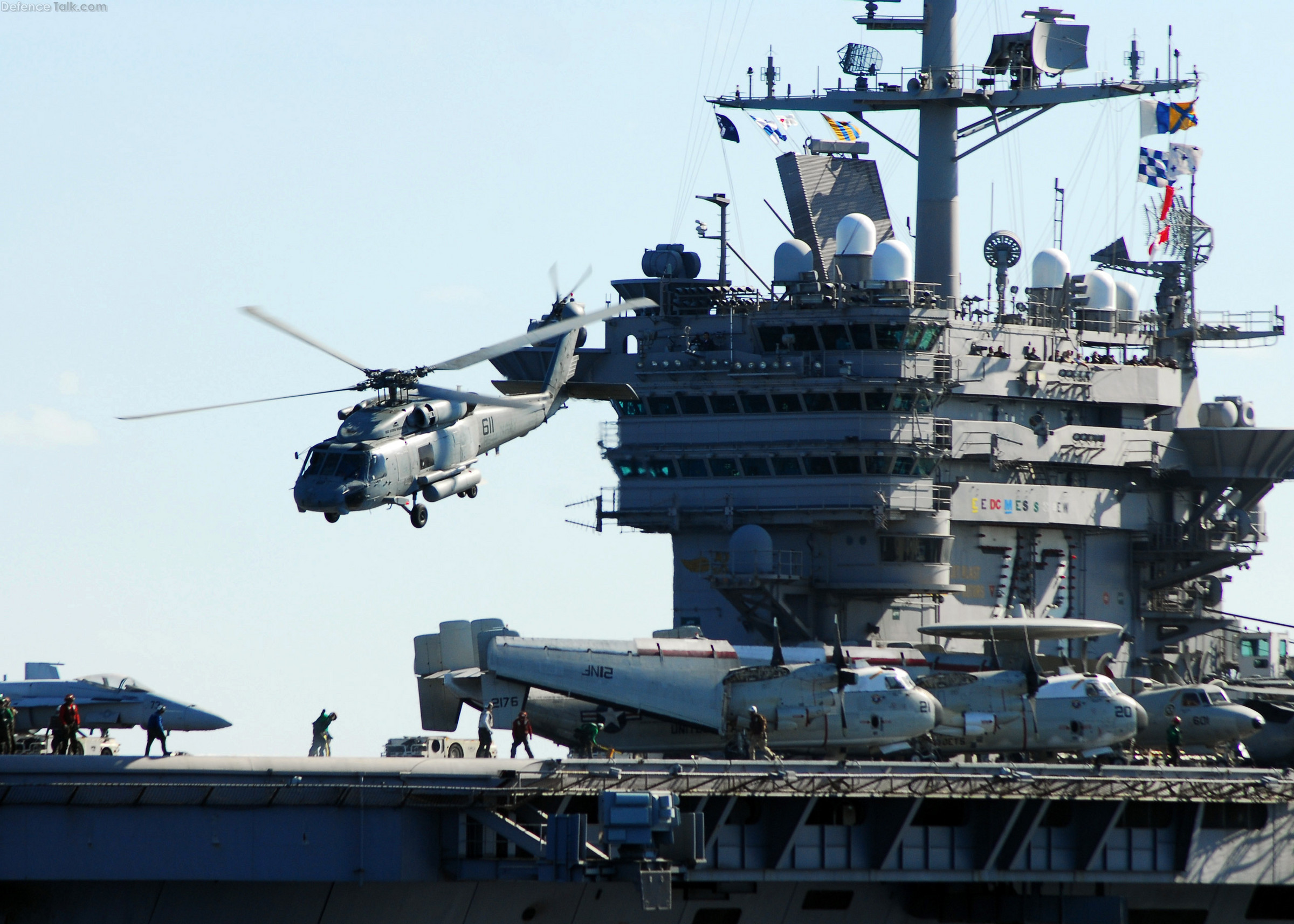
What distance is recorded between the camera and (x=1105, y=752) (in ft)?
137

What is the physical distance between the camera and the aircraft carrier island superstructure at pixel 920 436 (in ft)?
154

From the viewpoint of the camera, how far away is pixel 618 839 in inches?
1217

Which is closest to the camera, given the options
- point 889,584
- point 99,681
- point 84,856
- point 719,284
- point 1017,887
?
point 84,856

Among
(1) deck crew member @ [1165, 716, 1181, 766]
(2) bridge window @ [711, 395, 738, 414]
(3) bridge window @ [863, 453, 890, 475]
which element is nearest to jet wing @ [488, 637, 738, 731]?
(3) bridge window @ [863, 453, 890, 475]

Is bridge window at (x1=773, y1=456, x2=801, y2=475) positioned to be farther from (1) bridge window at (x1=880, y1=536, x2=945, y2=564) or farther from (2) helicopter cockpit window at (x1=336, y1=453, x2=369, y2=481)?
(2) helicopter cockpit window at (x1=336, y1=453, x2=369, y2=481)

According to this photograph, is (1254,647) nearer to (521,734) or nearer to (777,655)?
(777,655)

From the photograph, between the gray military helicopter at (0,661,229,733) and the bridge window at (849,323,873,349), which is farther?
the bridge window at (849,323,873,349)

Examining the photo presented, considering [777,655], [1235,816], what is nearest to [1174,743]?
[1235,816]

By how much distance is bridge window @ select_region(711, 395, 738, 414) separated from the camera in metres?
47.9

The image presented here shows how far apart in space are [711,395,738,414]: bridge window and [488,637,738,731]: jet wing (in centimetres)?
835

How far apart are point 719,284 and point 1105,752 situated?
16.0 metres

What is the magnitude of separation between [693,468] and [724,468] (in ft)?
2.70

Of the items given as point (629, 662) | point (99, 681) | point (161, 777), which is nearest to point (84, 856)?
point (161, 777)

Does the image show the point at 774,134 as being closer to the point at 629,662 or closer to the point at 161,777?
the point at 629,662
